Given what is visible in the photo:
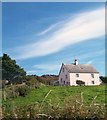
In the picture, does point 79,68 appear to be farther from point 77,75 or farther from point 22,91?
point 22,91

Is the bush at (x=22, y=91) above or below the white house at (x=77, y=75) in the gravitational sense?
below

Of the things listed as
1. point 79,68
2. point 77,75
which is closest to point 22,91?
point 77,75

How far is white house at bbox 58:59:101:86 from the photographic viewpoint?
1483 cm

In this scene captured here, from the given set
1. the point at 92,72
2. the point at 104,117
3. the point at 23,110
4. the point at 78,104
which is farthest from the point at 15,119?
the point at 92,72

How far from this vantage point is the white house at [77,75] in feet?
48.7

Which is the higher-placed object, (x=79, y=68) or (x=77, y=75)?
(x=79, y=68)

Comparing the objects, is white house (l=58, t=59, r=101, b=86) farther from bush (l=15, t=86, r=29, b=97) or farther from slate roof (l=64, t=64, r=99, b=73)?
bush (l=15, t=86, r=29, b=97)

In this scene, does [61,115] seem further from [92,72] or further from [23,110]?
A: [92,72]

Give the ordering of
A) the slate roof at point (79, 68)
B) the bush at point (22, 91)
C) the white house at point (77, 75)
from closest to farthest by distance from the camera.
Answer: the bush at point (22, 91) < the white house at point (77, 75) < the slate roof at point (79, 68)

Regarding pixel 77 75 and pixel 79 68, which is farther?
pixel 79 68

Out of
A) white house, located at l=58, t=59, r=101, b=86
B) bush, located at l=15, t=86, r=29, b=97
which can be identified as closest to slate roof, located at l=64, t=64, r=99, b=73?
white house, located at l=58, t=59, r=101, b=86

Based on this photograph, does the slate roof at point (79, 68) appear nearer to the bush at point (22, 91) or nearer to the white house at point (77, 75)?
the white house at point (77, 75)

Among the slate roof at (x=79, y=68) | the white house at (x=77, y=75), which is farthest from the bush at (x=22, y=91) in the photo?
the slate roof at (x=79, y=68)

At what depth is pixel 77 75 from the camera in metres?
15.3
